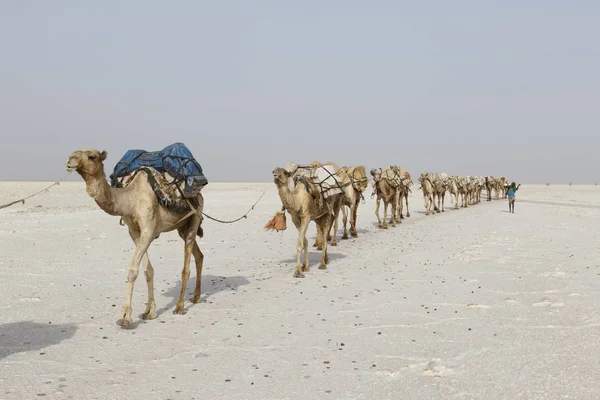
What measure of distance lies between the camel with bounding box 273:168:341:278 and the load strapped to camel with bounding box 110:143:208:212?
2.68m

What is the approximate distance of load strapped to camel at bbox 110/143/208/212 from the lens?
8.04 meters

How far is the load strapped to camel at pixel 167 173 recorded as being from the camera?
8039 millimetres

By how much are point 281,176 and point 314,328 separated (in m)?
4.29

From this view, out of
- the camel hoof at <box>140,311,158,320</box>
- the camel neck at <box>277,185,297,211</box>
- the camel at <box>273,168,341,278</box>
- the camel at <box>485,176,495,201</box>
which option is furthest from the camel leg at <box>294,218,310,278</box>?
the camel at <box>485,176,495,201</box>

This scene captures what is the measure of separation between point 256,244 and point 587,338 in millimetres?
11599

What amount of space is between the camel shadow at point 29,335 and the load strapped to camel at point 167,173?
220cm

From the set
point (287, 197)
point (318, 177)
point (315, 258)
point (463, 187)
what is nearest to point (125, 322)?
point (287, 197)

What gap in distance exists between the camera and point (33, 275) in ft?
37.1

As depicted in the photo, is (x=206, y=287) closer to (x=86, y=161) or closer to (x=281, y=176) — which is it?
(x=281, y=176)

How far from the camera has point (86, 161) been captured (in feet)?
22.0

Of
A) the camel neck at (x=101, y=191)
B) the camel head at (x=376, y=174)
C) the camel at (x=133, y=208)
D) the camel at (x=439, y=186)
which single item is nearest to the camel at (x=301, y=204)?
the camel at (x=133, y=208)

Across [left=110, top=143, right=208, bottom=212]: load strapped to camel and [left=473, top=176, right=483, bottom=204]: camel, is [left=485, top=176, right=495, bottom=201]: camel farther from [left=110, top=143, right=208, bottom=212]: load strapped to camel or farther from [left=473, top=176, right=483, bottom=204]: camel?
[left=110, top=143, right=208, bottom=212]: load strapped to camel

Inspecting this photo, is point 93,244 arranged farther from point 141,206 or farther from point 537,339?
point 537,339

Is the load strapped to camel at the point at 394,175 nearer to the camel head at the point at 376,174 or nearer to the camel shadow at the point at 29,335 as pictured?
the camel head at the point at 376,174
